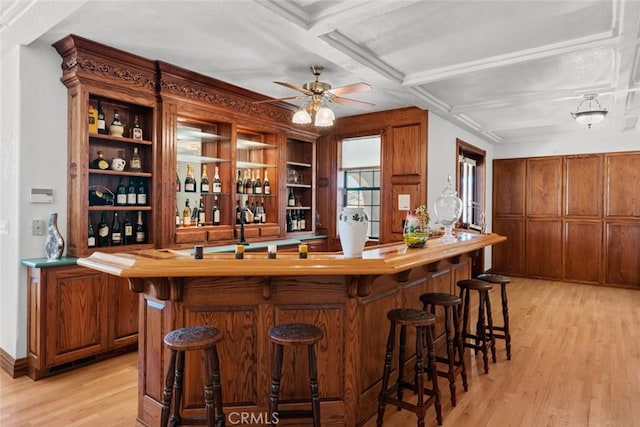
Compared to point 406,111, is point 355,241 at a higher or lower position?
lower

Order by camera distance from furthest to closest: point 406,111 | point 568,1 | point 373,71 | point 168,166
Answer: point 406,111, point 168,166, point 373,71, point 568,1

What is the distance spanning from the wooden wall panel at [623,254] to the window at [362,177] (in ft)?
13.7

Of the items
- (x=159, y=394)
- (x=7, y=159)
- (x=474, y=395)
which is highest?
(x=7, y=159)

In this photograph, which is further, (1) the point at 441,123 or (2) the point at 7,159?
(1) the point at 441,123

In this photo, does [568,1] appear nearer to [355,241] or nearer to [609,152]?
[355,241]

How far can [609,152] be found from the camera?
6.59 meters

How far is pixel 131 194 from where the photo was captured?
3730mm

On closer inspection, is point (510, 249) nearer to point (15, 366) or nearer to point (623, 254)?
point (623, 254)

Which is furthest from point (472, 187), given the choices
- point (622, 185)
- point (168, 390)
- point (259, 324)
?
point (168, 390)

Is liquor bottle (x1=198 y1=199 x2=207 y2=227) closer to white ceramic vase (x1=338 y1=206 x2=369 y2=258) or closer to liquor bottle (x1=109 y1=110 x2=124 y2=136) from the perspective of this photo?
liquor bottle (x1=109 y1=110 x2=124 y2=136)

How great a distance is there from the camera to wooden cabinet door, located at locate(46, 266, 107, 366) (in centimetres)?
305

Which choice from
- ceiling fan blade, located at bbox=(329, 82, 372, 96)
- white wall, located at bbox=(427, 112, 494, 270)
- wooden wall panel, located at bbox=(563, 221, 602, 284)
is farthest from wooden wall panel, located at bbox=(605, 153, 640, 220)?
ceiling fan blade, located at bbox=(329, 82, 372, 96)

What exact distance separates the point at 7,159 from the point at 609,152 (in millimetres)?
8230

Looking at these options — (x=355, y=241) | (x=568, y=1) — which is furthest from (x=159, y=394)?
(x=568, y=1)
